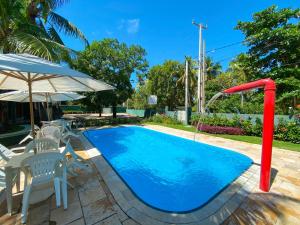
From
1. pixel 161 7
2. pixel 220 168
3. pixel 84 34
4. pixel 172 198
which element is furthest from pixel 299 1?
pixel 172 198

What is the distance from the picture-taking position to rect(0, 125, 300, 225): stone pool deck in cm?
300

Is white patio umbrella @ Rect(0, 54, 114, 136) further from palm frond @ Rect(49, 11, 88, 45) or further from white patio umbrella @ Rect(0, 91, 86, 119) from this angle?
palm frond @ Rect(49, 11, 88, 45)

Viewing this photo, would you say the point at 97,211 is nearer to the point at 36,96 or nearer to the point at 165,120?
the point at 36,96

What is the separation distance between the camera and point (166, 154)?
324 inches

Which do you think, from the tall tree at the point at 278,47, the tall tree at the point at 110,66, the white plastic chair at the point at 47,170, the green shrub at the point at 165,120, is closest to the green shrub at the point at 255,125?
the green shrub at the point at 165,120

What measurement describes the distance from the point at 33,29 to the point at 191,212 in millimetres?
9433

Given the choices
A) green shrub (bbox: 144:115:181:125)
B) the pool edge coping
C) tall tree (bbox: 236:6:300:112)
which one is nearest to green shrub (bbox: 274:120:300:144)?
tall tree (bbox: 236:6:300:112)

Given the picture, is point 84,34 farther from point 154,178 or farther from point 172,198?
point 172,198

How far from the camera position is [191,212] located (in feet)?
11.1

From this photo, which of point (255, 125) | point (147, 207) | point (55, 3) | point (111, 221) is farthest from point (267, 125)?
point (55, 3)

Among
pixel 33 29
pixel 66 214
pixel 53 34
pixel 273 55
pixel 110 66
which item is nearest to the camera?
pixel 66 214

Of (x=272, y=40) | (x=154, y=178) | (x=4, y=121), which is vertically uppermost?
(x=272, y=40)

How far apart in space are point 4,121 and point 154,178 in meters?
8.95

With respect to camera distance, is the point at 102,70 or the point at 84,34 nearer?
the point at 84,34
